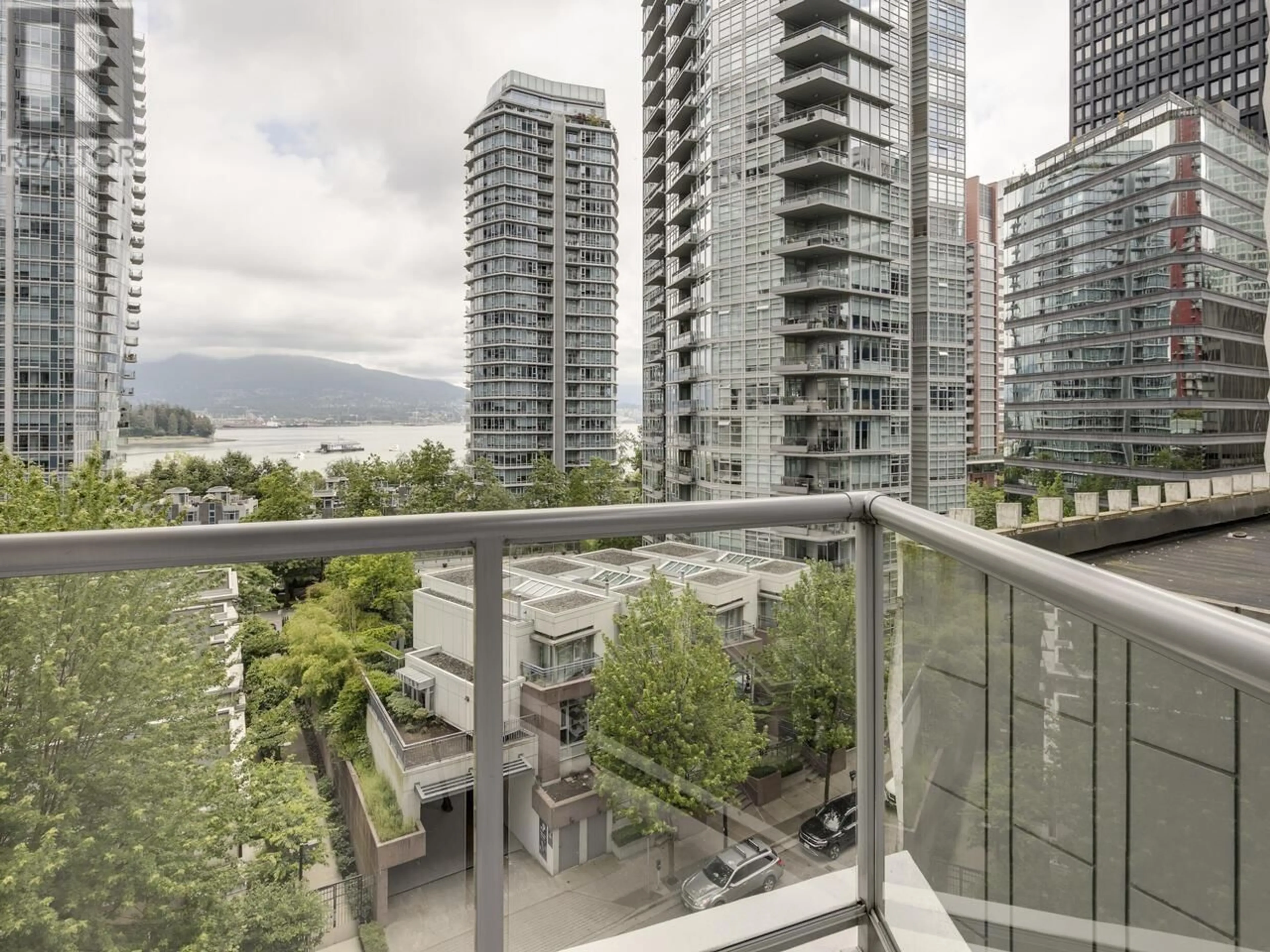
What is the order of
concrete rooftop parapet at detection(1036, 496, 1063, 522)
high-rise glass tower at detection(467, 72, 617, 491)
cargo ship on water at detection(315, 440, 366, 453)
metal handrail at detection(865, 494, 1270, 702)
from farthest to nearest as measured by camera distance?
high-rise glass tower at detection(467, 72, 617, 491) < cargo ship on water at detection(315, 440, 366, 453) < concrete rooftop parapet at detection(1036, 496, 1063, 522) < metal handrail at detection(865, 494, 1270, 702)

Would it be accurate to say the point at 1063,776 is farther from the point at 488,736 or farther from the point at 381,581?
the point at 381,581

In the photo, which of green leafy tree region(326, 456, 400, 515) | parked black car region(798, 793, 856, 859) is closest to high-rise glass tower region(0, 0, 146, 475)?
green leafy tree region(326, 456, 400, 515)

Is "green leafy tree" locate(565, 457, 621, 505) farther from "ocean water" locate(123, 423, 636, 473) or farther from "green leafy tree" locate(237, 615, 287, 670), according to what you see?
"green leafy tree" locate(237, 615, 287, 670)

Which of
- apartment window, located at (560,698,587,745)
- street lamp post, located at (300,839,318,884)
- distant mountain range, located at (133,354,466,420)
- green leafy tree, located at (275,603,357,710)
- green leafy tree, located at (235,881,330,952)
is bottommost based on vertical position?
green leafy tree, located at (235,881,330,952)

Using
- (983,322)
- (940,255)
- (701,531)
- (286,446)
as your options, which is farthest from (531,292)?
(701,531)

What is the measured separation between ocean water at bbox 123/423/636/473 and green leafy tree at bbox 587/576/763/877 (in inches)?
123

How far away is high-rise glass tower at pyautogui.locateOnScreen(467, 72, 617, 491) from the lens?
4980 mm

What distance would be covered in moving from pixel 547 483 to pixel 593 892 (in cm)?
382

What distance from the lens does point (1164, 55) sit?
300 centimetres

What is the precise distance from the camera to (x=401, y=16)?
4.56 metres

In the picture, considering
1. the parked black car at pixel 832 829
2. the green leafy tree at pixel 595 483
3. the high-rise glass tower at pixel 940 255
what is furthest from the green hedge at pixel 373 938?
the high-rise glass tower at pixel 940 255

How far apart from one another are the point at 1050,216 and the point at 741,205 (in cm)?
394

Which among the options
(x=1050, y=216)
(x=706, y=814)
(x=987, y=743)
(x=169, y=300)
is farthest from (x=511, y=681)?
(x=169, y=300)

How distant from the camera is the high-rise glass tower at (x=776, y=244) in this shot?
6.49m
